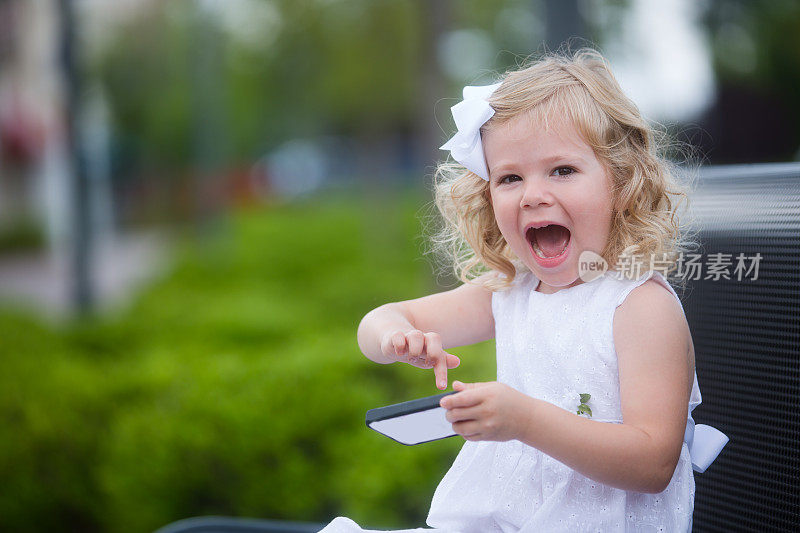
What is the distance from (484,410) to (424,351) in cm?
20

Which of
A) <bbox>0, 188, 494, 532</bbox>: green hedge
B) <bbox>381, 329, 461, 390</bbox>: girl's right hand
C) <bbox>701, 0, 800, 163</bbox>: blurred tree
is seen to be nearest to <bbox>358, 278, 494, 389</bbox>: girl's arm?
<bbox>381, 329, 461, 390</bbox>: girl's right hand

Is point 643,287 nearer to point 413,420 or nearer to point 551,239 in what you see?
point 551,239

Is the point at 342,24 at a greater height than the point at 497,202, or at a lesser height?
greater

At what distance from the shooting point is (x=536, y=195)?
4.14 ft

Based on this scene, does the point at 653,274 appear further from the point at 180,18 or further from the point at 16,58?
the point at 16,58

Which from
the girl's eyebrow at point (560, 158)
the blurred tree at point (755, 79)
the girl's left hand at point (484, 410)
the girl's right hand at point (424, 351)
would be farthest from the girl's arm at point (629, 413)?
the blurred tree at point (755, 79)

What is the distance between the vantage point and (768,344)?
151 cm

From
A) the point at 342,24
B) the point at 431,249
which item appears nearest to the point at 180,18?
the point at 342,24

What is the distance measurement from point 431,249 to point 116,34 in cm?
1617

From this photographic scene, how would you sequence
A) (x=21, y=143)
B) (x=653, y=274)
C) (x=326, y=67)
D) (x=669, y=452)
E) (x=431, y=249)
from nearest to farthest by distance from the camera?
(x=669, y=452)
(x=653, y=274)
(x=431, y=249)
(x=326, y=67)
(x=21, y=143)

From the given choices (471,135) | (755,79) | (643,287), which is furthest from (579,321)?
(755,79)

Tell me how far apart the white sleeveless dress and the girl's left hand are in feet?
0.83

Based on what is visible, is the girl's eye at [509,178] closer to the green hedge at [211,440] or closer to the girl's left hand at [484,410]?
the girl's left hand at [484,410]

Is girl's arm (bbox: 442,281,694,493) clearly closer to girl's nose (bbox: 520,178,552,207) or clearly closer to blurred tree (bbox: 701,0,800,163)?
girl's nose (bbox: 520,178,552,207)
